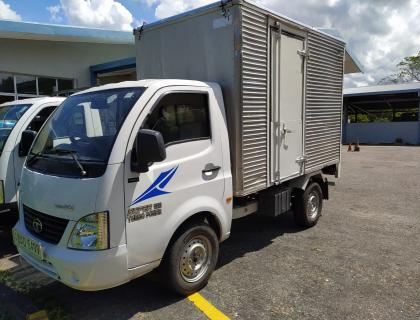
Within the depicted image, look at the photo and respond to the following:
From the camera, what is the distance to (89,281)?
3021mm

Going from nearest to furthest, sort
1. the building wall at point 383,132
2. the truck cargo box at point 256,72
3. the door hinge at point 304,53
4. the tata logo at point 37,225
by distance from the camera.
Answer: the tata logo at point 37,225
the truck cargo box at point 256,72
the door hinge at point 304,53
the building wall at point 383,132

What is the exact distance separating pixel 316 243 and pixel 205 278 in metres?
2.15

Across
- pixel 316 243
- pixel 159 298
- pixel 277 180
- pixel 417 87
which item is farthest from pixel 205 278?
pixel 417 87

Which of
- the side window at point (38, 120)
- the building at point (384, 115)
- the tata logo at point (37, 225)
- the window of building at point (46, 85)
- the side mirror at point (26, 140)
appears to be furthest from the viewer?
the building at point (384, 115)

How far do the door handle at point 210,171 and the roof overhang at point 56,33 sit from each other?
8703 millimetres

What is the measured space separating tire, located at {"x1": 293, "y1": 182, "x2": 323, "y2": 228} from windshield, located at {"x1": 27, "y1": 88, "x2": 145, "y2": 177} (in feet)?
11.2

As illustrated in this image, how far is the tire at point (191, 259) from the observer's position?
3592 millimetres

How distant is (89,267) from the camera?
9.82 feet

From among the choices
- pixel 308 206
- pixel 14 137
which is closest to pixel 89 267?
pixel 14 137

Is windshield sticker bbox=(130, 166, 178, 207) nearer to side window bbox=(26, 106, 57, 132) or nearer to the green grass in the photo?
the green grass

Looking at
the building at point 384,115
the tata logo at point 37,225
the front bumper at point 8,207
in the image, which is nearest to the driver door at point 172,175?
the tata logo at point 37,225

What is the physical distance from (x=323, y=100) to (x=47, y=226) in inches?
180

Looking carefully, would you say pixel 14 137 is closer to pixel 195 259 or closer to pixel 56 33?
pixel 195 259

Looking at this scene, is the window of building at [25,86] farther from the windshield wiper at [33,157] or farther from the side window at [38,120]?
the windshield wiper at [33,157]
